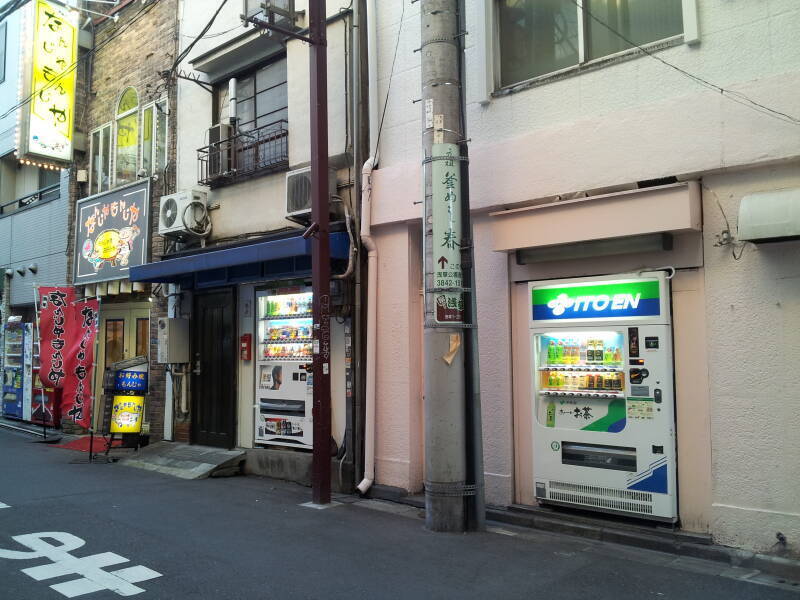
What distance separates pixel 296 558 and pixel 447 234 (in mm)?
3324

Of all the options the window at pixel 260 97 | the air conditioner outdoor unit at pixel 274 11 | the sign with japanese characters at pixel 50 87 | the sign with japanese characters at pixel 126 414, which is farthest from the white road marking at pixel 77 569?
the sign with japanese characters at pixel 50 87

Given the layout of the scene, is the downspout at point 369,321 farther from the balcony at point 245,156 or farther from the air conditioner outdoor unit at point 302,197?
the balcony at point 245,156

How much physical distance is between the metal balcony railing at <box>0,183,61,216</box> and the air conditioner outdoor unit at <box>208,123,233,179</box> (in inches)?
250

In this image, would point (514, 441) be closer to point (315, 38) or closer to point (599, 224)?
point (599, 224)

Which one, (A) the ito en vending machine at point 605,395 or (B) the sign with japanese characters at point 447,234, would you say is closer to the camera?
(A) the ito en vending machine at point 605,395

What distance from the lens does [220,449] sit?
1070 centimetres

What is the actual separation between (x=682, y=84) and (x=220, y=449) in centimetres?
836

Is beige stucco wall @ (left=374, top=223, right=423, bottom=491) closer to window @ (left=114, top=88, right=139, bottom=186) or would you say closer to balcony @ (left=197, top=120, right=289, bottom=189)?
balcony @ (left=197, top=120, right=289, bottom=189)

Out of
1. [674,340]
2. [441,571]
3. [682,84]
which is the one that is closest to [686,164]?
[682,84]

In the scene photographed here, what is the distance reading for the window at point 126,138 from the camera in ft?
44.1

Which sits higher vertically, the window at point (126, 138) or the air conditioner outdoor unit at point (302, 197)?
the window at point (126, 138)

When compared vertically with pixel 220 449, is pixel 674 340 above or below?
above

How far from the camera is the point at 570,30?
7.27m

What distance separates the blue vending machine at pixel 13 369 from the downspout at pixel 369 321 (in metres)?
11.9
